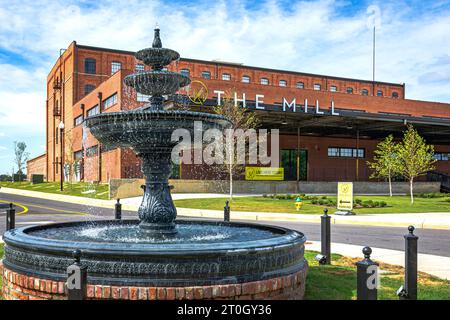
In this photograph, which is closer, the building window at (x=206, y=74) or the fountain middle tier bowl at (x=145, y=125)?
the fountain middle tier bowl at (x=145, y=125)

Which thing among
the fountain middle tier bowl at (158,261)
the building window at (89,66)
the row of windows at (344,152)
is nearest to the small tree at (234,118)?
the row of windows at (344,152)

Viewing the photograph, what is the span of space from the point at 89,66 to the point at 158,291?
2309 inches

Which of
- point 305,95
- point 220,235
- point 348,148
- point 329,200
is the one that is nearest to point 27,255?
point 220,235

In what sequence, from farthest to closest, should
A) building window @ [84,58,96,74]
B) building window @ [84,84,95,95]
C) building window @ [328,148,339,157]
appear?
building window @ [84,58,96,74] < building window @ [84,84,95,95] < building window @ [328,148,339,157]

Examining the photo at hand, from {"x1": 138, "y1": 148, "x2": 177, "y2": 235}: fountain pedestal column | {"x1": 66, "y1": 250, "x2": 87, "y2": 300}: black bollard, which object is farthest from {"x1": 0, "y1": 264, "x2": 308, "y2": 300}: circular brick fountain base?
{"x1": 138, "y1": 148, "x2": 177, "y2": 235}: fountain pedestal column

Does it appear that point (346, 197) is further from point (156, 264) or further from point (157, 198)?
point (156, 264)

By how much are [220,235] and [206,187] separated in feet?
93.2

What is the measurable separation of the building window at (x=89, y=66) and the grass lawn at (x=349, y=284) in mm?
55442

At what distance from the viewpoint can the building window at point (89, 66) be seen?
59.4 metres

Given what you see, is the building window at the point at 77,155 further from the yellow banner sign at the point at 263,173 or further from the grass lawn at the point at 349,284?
the grass lawn at the point at 349,284

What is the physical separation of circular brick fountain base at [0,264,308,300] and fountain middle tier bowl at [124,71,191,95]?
3676 mm

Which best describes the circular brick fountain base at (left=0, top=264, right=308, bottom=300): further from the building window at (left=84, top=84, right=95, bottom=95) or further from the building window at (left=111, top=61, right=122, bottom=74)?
the building window at (left=111, top=61, right=122, bottom=74)

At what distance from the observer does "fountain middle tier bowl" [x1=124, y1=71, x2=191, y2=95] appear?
7826 millimetres

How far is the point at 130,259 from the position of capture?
5227mm
